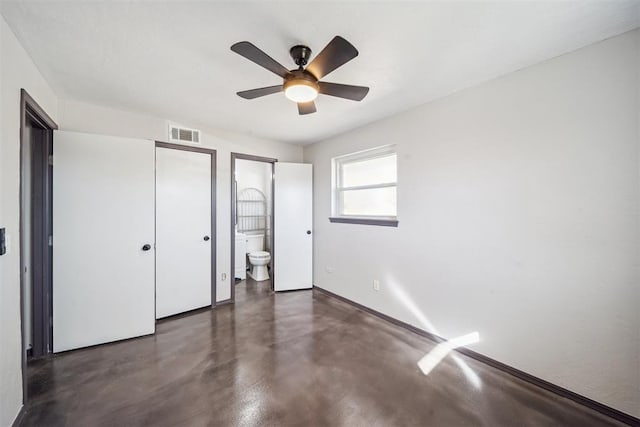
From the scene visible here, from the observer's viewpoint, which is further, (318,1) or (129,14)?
(129,14)

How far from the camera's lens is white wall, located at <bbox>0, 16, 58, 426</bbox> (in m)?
1.42

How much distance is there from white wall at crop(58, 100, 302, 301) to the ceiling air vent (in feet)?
0.21

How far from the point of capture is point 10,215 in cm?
153

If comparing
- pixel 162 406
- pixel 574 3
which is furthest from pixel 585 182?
pixel 162 406

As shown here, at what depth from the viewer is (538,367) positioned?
191 cm

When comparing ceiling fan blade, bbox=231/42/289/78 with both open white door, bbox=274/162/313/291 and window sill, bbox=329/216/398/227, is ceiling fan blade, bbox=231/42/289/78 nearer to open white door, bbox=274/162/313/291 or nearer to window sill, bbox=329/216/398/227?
window sill, bbox=329/216/398/227

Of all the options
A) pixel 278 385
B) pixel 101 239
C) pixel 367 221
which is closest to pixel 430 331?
pixel 367 221

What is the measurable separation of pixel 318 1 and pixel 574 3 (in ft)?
4.39

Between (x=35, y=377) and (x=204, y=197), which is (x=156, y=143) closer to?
(x=204, y=197)

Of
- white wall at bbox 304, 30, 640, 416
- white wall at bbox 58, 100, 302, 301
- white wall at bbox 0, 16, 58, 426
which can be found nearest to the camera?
white wall at bbox 0, 16, 58, 426

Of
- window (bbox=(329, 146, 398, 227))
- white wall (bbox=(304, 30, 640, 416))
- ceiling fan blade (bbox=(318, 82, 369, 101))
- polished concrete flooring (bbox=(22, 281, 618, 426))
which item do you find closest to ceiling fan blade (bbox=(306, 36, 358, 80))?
ceiling fan blade (bbox=(318, 82, 369, 101))

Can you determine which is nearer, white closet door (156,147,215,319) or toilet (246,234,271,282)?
white closet door (156,147,215,319)

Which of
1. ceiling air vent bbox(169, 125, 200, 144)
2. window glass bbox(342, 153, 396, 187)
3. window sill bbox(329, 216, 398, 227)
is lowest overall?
window sill bbox(329, 216, 398, 227)

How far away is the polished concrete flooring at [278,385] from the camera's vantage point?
1.62 metres
